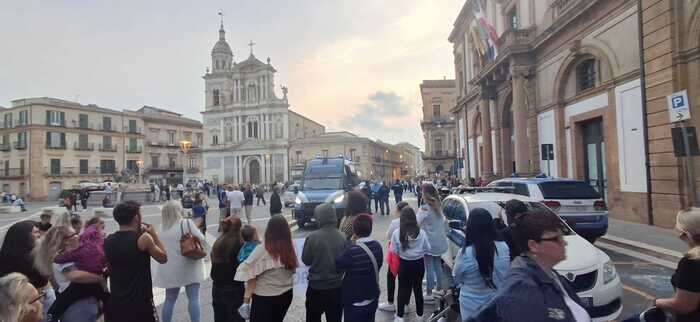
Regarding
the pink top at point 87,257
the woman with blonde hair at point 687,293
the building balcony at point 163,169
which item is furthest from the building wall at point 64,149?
the woman with blonde hair at point 687,293

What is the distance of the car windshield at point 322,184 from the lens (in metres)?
16.9

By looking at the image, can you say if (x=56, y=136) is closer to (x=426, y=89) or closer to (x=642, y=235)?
(x=426, y=89)

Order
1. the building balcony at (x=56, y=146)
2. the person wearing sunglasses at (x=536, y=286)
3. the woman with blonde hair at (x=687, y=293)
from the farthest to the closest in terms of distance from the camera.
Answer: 1. the building balcony at (x=56, y=146)
2. the woman with blonde hair at (x=687, y=293)
3. the person wearing sunglasses at (x=536, y=286)

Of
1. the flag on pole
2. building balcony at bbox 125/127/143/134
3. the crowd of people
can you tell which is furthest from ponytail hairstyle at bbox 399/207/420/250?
building balcony at bbox 125/127/143/134

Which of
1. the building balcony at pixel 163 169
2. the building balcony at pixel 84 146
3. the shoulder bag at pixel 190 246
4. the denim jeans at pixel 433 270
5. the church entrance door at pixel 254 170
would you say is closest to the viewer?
the shoulder bag at pixel 190 246

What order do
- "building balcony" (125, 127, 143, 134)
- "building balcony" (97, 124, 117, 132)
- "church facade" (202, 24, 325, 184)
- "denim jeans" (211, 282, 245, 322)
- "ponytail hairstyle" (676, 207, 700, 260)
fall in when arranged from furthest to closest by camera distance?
"church facade" (202, 24, 325, 184)
"building balcony" (125, 127, 143, 134)
"building balcony" (97, 124, 117, 132)
"denim jeans" (211, 282, 245, 322)
"ponytail hairstyle" (676, 207, 700, 260)

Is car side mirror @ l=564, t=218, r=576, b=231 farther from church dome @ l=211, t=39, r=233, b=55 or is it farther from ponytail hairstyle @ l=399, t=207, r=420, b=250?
church dome @ l=211, t=39, r=233, b=55

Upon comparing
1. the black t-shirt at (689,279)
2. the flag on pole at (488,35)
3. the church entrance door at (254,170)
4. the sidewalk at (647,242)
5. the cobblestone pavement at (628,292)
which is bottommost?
the cobblestone pavement at (628,292)

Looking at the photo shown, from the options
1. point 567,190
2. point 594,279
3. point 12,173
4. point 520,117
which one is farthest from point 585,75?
point 12,173

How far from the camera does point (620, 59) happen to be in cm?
1327

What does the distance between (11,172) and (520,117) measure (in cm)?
6390

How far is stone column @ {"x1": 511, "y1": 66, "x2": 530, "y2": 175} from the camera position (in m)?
19.2

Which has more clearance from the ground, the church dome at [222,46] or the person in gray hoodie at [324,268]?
the church dome at [222,46]

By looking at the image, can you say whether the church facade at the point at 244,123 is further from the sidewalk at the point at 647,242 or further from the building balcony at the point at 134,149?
the sidewalk at the point at 647,242
